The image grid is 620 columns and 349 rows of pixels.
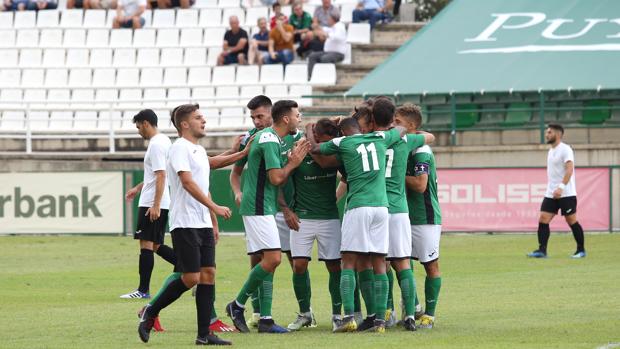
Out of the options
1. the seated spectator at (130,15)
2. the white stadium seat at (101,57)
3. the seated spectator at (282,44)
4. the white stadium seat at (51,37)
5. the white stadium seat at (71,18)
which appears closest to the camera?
the seated spectator at (282,44)

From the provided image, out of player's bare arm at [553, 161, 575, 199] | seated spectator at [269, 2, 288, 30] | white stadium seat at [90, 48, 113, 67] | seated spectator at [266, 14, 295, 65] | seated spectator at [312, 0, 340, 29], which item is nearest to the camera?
player's bare arm at [553, 161, 575, 199]

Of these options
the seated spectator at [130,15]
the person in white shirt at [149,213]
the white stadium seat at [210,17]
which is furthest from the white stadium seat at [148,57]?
the person in white shirt at [149,213]

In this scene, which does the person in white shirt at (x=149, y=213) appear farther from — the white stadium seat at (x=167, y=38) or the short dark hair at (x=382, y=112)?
the white stadium seat at (x=167, y=38)

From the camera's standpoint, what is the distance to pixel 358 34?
34.8 metres

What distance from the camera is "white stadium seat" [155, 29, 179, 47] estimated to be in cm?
3591

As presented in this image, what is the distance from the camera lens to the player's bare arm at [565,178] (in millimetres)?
21359

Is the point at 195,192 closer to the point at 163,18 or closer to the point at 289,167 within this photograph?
the point at 289,167

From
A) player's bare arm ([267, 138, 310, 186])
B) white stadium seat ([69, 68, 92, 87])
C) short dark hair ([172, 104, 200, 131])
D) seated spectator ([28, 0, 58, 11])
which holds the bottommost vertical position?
player's bare arm ([267, 138, 310, 186])

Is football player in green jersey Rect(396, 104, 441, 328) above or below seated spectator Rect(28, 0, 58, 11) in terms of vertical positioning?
below

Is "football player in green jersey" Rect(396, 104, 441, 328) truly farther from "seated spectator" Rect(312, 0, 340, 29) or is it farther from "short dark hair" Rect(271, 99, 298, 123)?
"seated spectator" Rect(312, 0, 340, 29)

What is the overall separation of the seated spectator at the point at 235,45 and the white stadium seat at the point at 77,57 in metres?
4.11

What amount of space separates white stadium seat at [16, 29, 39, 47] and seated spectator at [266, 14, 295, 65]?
716cm

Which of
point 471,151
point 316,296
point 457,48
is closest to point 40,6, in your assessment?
point 457,48

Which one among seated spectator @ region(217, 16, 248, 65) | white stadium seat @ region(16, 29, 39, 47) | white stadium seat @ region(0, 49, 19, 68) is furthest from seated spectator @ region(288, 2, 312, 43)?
white stadium seat @ region(0, 49, 19, 68)
